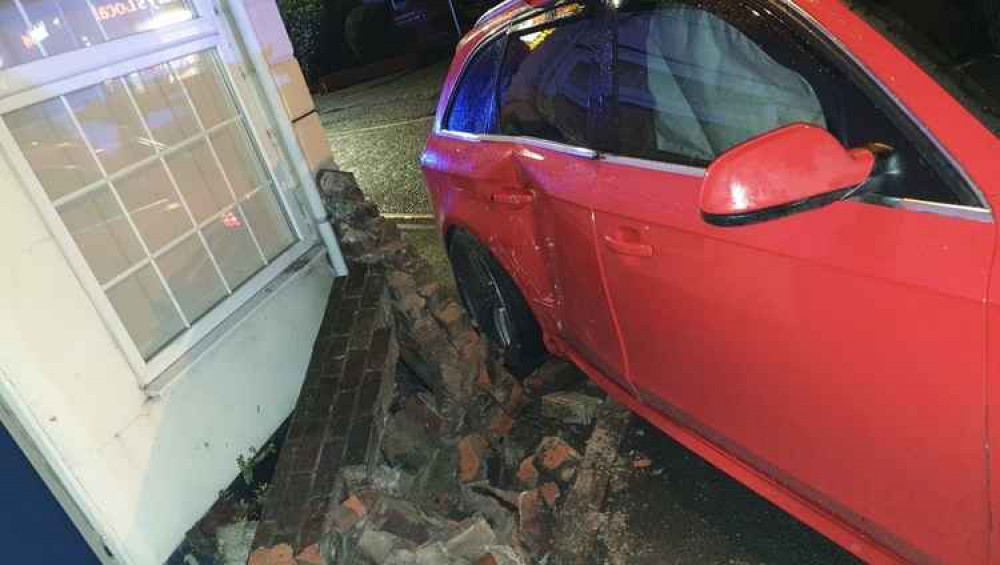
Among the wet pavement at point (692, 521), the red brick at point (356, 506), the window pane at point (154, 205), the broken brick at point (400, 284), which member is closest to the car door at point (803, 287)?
the wet pavement at point (692, 521)

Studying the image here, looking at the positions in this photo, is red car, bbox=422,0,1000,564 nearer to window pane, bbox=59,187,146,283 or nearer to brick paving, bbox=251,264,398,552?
brick paving, bbox=251,264,398,552

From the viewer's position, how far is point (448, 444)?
3.25 m

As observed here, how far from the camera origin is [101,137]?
2.82 meters

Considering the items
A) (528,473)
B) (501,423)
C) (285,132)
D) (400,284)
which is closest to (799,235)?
(528,473)

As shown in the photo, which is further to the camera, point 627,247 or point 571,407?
point 571,407

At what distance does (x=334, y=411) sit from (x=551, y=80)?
5.41 ft

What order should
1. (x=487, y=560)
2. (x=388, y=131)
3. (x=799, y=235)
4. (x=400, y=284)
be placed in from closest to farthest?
(x=799, y=235) → (x=487, y=560) → (x=400, y=284) → (x=388, y=131)

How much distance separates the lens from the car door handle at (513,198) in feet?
9.06

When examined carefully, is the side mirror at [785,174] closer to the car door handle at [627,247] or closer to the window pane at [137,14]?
the car door handle at [627,247]

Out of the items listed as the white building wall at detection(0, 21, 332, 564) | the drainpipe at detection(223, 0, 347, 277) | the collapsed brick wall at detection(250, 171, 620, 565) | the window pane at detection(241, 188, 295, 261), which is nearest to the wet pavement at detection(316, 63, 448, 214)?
the drainpipe at detection(223, 0, 347, 277)

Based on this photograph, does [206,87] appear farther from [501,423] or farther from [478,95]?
[501,423]

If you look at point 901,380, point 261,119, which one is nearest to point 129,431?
point 261,119

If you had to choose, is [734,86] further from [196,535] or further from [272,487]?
[196,535]

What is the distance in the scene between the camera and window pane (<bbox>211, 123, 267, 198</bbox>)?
3.44 meters
